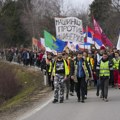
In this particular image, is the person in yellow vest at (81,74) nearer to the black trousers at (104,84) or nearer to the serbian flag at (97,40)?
the black trousers at (104,84)

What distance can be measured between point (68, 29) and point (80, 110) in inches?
336

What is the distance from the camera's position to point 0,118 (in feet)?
44.4

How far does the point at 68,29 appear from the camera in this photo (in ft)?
72.0

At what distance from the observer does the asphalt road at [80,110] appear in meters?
12.7

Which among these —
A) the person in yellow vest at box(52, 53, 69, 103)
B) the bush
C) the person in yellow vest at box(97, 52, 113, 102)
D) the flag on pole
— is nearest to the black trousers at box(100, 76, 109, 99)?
the person in yellow vest at box(97, 52, 113, 102)

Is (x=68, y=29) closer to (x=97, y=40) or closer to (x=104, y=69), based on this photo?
(x=97, y=40)

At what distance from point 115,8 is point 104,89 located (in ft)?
192

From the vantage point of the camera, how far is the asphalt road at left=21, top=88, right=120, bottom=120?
12.7 metres

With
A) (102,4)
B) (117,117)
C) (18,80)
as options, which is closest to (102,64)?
(117,117)

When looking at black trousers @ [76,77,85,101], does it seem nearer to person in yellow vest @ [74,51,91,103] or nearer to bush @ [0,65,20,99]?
person in yellow vest @ [74,51,91,103]

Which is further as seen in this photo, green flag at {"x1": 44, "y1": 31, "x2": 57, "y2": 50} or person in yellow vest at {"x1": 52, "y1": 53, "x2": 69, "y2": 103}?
green flag at {"x1": 44, "y1": 31, "x2": 57, "y2": 50}

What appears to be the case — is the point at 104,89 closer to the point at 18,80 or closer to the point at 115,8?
the point at 18,80

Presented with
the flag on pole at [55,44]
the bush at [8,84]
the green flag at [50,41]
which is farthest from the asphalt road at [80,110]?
the bush at [8,84]

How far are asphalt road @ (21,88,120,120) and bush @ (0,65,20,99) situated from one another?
58.4ft
